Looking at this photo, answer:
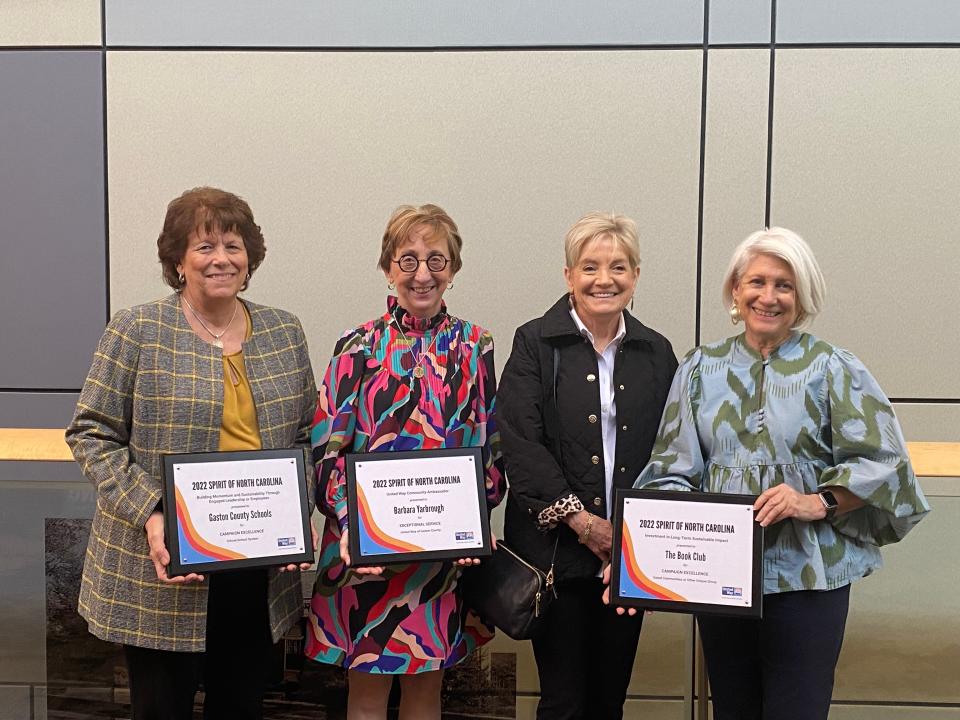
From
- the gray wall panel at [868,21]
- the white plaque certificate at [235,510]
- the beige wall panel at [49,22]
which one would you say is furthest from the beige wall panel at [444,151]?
the white plaque certificate at [235,510]

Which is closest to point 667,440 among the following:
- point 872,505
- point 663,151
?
point 872,505

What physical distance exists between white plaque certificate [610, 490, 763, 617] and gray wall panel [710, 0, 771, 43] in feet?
6.61

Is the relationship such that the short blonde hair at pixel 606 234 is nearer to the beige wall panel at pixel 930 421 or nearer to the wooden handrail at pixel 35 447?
the wooden handrail at pixel 35 447

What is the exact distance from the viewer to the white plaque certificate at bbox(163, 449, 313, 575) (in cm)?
204

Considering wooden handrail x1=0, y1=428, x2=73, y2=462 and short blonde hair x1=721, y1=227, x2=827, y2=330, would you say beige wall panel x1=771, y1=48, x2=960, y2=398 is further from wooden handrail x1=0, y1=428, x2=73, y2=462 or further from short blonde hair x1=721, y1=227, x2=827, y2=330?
wooden handrail x1=0, y1=428, x2=73, y2=462

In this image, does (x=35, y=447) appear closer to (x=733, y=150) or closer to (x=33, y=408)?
(x=33, y=408)

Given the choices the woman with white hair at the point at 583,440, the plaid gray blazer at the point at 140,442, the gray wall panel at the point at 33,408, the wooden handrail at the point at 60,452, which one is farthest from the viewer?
the gray wall panel at the point at 33,408

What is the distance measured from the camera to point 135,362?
2.12 metres

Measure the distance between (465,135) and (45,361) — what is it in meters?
1.89

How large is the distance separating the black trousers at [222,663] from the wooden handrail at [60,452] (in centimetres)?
70

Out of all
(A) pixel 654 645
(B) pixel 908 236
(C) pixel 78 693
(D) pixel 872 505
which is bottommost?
(C) pixel 78 693

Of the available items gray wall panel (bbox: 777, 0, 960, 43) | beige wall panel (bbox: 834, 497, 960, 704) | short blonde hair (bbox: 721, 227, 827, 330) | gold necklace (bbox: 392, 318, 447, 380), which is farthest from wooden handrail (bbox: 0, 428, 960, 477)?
gray wall panel (bbox: 777, 0, 960, 43)

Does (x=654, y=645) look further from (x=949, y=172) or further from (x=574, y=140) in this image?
(x=949, y=172)

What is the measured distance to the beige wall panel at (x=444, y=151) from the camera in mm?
3291
